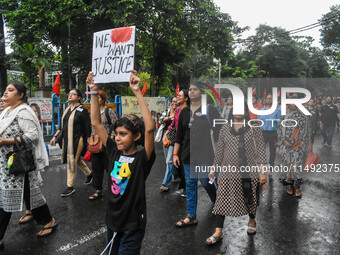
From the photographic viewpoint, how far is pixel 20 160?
124 inches

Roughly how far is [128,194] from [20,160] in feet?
5.21

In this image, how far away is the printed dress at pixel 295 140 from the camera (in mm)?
5203

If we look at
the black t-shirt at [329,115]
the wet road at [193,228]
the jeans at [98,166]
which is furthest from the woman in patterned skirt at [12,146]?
the black t-shirt at [329,115]

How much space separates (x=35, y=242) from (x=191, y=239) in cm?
178

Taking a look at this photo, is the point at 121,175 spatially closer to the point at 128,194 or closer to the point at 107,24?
the point at 128,194

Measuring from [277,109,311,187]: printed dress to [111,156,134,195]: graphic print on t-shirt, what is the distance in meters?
3.85

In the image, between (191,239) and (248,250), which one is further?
(191,239)

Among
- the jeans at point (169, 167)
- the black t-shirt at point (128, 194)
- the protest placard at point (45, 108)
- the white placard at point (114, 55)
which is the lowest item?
the jeans at point (169, 167)

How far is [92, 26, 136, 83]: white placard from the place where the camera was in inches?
102

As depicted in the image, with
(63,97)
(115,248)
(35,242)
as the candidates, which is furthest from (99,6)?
(115,248)

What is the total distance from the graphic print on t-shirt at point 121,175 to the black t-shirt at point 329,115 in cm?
1073

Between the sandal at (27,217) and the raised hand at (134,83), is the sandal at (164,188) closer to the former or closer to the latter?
the sandal at (27,217)

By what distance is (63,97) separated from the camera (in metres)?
21.3

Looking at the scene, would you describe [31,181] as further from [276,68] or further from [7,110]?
[276,68]
